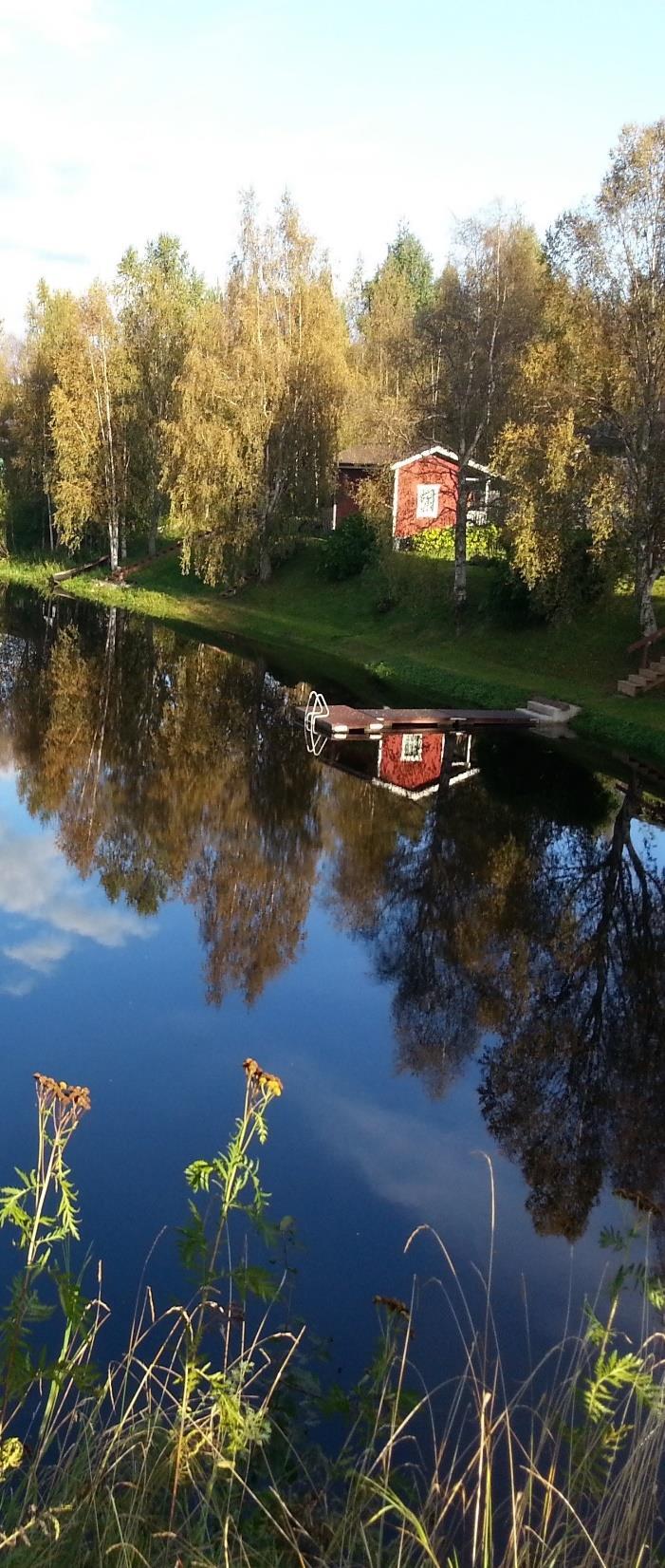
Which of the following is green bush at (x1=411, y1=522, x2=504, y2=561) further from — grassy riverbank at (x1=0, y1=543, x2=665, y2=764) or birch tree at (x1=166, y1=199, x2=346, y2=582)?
birch tree at (x1=166, y1=199, x2=346, y2=582)

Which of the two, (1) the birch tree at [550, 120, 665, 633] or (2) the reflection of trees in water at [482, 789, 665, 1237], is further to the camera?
(1) the birch tree at [550, 120, 665, 633]

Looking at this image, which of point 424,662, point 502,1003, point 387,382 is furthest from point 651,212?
point 387,382

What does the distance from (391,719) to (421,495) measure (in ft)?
77.0

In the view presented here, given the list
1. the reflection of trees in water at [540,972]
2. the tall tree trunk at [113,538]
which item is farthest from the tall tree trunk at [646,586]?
the tall tree trunk at [113,538]

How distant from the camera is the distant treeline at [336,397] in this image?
32.0 metres

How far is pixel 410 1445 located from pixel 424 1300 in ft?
5.33

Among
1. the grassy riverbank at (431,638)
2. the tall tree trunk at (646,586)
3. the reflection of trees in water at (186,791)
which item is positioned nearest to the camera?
the reflection of trees in water at (186,791)

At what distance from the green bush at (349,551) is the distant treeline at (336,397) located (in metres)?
3.34

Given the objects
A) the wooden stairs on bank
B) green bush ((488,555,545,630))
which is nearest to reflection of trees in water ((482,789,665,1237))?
the wooden stairs on bank

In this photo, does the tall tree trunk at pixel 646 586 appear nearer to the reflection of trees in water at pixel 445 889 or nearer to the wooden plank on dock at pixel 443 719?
the wooden plank on dock at pixel 443 719

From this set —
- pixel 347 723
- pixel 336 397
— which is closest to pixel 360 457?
pixel 336 397

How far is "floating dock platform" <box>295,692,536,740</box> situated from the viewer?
28609mm

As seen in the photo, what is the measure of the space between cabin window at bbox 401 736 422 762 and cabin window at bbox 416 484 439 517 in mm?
23643

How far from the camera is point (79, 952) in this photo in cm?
1494
